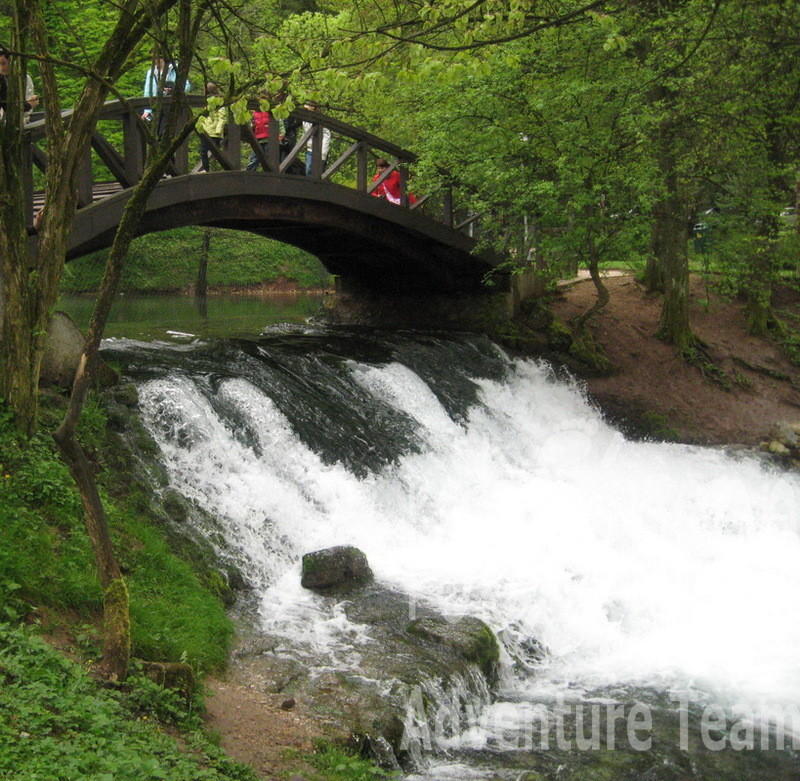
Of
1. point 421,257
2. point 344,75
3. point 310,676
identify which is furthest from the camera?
point 421,257

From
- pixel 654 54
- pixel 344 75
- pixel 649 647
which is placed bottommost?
pixel 649 647

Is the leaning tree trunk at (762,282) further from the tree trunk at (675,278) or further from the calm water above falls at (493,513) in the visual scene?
the calm water above falls at (493,513)

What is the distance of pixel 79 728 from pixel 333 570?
13.5 feet

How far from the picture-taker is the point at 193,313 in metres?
25.3

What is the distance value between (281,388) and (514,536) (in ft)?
12.2

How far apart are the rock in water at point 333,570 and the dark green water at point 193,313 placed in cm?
807

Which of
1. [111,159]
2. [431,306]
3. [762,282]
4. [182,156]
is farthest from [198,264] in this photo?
[111,159]

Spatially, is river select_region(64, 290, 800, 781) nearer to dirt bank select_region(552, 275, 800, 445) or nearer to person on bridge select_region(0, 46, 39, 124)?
dirt bank select_region(552, 275, 800, 445)

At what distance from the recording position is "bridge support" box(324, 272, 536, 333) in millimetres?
18203

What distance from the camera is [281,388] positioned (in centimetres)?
1220

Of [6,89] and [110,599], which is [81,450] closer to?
[110,599]

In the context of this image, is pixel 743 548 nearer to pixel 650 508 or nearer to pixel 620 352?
pixel 650 508

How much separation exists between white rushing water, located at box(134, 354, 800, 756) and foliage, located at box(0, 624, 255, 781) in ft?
6.95

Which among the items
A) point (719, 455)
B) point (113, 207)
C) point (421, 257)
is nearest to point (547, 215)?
point (421, 257)
